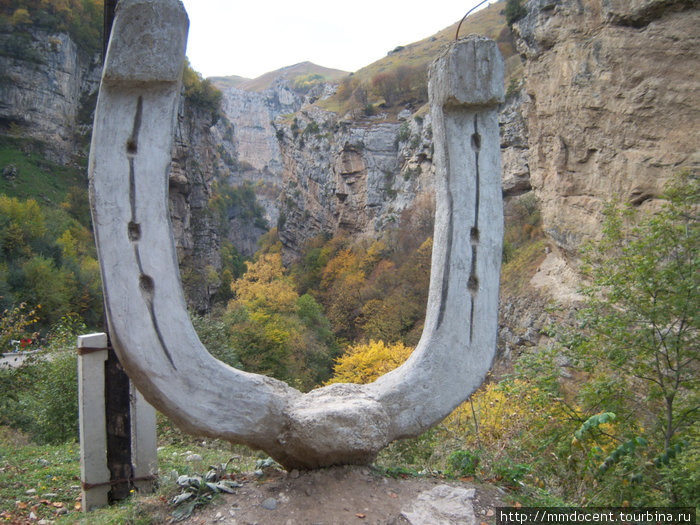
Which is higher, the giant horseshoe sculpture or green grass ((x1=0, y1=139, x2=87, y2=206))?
green grass ((x1=0, y1=139, x2=87, y2=206))

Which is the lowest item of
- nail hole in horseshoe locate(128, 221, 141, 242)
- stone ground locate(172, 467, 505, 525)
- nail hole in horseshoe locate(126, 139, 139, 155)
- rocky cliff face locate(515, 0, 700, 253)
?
stone ground locate(172, 467, 505, 525)

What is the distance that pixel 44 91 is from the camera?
4009cm

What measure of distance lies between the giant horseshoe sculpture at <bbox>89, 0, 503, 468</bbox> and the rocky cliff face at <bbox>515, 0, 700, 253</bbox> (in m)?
9.04

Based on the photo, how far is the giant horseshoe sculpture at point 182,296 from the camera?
303 cm

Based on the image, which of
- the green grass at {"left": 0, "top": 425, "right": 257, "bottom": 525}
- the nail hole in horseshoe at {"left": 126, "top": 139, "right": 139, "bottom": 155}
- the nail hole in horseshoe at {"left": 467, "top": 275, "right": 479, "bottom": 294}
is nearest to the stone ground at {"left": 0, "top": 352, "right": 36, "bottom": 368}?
the green grass at {"left": 0, "top": 425, "right": 257, "bottom": 525}

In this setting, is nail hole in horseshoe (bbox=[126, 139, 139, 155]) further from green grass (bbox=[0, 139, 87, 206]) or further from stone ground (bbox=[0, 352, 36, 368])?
green grass (bbox=[0, 139, 87, 206])

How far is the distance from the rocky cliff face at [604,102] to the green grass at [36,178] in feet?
114

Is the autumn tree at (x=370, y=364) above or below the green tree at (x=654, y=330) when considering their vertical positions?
below

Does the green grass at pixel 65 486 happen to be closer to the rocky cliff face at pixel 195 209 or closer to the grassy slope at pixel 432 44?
the rocky cliff face at pixel 195 209

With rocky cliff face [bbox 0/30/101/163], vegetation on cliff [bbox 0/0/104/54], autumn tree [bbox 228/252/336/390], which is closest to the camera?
autumn tree [bbox 228/252/336/390]

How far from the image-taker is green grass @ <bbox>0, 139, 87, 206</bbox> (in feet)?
116

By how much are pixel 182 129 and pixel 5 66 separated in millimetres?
14543

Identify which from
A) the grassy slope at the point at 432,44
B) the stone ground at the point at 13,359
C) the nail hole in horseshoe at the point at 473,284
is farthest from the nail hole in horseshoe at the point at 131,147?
the grassy slope at the point at 432,44

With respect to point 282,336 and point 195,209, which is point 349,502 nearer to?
point 282,336
